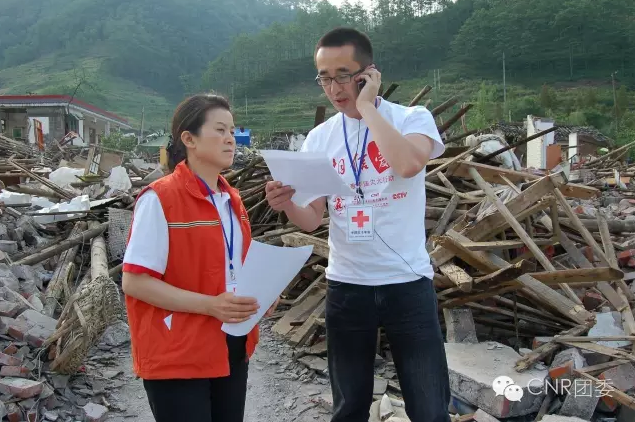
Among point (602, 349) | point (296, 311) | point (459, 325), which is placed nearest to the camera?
point (602, 349)

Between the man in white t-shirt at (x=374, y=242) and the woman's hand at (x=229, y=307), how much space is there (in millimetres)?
533

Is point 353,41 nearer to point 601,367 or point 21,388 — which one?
point 601,367

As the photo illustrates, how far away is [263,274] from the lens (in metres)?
1.91

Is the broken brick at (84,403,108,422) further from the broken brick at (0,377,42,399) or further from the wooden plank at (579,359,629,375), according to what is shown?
the wooden plank at (579,359,629,375)

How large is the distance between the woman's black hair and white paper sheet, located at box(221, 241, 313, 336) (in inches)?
21.5

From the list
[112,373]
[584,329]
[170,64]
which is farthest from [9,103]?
[170,64]

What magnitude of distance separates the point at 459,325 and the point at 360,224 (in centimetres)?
257

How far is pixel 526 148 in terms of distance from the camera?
22.7 m

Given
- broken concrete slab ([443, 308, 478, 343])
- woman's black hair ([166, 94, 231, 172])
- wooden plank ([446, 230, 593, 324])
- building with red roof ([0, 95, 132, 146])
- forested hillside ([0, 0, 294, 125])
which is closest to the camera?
woman's black hair ([166, 94, 231, 172])

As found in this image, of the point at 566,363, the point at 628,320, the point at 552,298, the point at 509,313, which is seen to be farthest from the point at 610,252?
the point at 566,363

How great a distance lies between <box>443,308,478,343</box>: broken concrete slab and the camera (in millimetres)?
4371

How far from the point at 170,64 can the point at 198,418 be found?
11556 cm

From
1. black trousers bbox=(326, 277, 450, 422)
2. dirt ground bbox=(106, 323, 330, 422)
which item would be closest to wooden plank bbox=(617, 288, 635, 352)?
dirt ground bbox=(106, 323, 330, 422)

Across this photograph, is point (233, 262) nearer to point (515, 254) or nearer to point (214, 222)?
point (214, 222)
